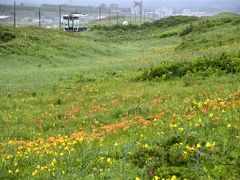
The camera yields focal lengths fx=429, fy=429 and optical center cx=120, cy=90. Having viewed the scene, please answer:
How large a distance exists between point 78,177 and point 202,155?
7.00 ft

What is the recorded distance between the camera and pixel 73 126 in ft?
46.5

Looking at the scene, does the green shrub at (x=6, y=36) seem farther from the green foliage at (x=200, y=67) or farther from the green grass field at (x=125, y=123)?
the green foliage at (x=200, y=67)

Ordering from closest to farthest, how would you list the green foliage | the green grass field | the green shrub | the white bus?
the green grass field < the green foliage < the green shrub < the white bus

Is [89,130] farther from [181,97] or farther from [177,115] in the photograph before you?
[181,97]

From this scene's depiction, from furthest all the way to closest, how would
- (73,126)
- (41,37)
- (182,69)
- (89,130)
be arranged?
(41,37)
(182,69)
(73,126)
(89,130)

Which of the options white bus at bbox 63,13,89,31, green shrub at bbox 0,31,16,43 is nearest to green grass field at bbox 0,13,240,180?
green shrub at bbox 0,31,16,43

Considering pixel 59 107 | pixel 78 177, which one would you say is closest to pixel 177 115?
pixel 78 177

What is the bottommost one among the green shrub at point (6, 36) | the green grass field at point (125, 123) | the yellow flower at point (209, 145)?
the green grass field at point (125, 123)

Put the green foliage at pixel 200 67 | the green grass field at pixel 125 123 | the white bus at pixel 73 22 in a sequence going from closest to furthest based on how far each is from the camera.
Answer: the green grass field at pixel 125 123 → the green foliage at pixel 200 67 → the white bus at pixel 73 22

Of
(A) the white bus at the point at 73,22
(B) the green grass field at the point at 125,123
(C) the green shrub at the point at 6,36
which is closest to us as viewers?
(B) the green grass field at the point at 125,123

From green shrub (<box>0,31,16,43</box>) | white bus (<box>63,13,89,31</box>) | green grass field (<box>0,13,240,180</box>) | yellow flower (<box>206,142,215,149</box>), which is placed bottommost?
green grass field (<box>0,13,240,180</box>)

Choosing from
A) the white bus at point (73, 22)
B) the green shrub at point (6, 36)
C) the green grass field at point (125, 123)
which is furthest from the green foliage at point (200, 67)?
the white bus at point (73, 22)

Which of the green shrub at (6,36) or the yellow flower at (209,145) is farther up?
the green shrub at (6,36)

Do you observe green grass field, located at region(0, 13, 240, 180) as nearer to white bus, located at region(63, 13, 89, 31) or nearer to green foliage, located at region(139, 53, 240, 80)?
green foliage, located at region(139, 53, 240, 80)
